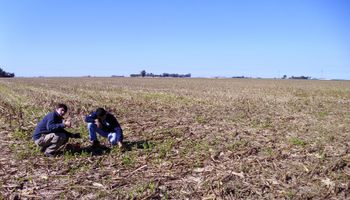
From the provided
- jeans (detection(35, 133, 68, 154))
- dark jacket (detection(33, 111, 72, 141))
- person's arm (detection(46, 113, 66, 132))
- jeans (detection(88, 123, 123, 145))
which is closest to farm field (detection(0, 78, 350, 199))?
jeans (detection(35, 133, 68, 154))

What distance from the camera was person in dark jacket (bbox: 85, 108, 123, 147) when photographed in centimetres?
838

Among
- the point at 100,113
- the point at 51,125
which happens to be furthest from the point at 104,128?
the point at 51,125

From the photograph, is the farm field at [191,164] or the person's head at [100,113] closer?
the farm field at [191,164]

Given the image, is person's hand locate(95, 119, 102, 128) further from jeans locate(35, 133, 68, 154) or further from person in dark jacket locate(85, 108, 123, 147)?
jeans locate(35, 133, 68, 154)

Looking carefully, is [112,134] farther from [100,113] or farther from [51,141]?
[51,141]

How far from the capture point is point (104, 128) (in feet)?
28.3

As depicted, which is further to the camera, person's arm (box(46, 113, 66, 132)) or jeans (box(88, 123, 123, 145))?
jeans (box(88, 123, 123, 145))

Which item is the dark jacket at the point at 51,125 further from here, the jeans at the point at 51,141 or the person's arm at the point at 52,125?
the jeans at the point at 51,141

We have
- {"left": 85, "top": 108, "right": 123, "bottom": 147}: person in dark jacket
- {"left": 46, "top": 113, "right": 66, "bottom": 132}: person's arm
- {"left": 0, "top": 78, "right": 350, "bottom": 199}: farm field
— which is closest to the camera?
{"left": 0, "top": 78, "right": 350, "bottom": 199}: farm field

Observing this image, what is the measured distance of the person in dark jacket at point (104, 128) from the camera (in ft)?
27.5

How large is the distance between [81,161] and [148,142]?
2.15m

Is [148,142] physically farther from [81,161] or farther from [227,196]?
[227,196]

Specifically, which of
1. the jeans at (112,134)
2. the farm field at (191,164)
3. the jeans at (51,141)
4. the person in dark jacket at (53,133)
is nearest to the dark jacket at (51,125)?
the person in dark jacket at (53,133)

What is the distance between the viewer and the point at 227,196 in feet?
18.7
